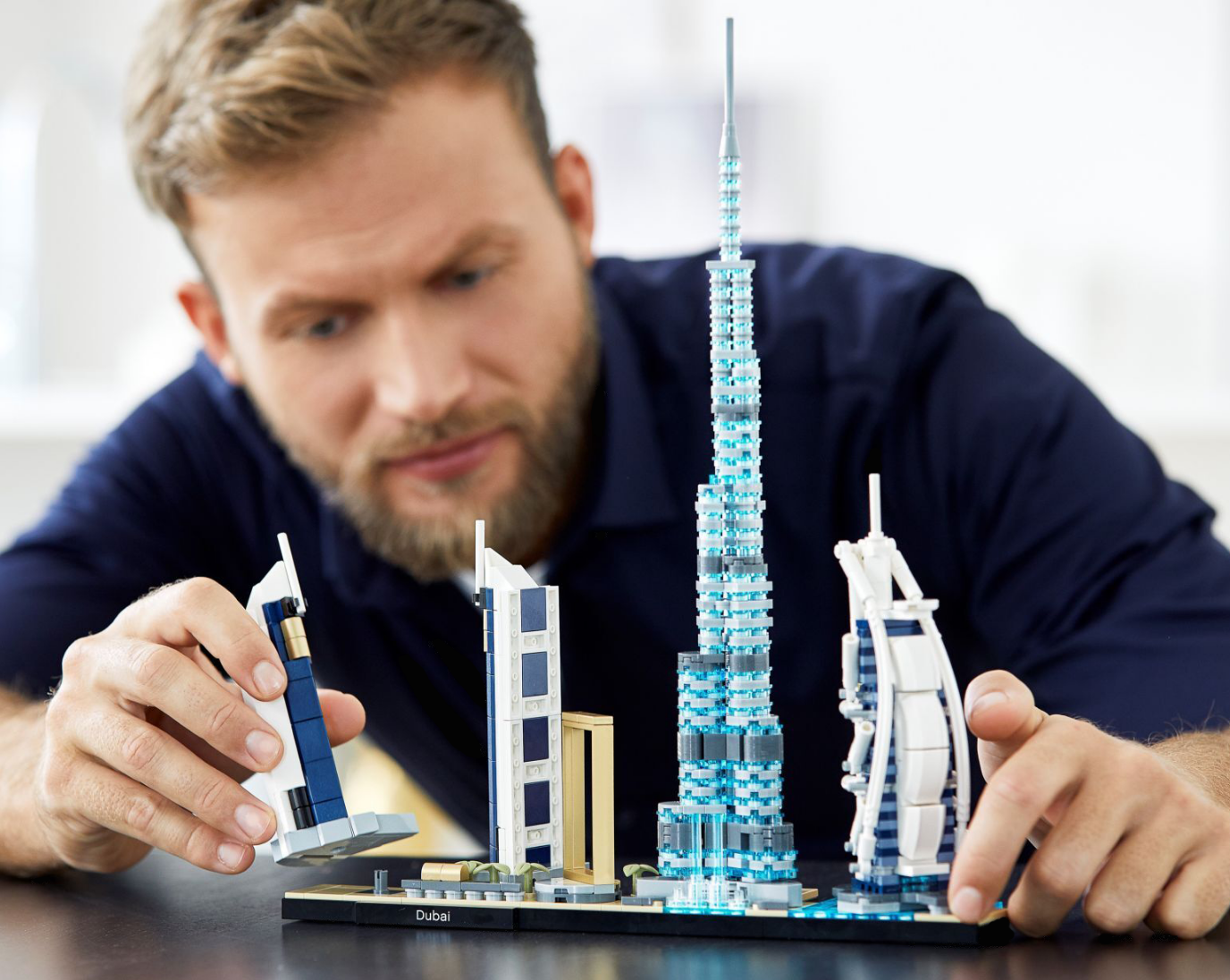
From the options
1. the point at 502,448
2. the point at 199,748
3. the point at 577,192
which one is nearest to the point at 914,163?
the point at 577,192

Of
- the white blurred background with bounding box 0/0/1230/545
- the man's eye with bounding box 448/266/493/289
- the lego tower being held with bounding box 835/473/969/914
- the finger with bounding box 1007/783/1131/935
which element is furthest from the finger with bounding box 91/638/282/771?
the white blurred background with bounding box 0/0/1230/545

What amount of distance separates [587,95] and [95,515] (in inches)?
59.4

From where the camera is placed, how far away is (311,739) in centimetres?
104

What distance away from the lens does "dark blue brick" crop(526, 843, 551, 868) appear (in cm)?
105

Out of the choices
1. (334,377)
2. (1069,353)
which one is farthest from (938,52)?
(334,377)

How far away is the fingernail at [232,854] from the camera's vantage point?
1.07m

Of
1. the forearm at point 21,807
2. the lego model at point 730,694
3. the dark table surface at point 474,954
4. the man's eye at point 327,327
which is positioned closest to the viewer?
the dark table surface at point 474,954

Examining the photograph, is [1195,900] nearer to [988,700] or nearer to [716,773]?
[988,700]

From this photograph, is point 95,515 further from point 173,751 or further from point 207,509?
point 173,751

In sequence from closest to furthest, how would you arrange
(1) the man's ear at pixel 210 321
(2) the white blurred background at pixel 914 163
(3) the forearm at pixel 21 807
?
(3) the forearm at pixel 21 807 < (1) the man's ear at pixel 210 321 < (2) the white blurred background at pixel 914 163

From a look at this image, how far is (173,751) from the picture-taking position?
111cm

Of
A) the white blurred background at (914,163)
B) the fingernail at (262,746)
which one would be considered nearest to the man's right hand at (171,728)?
the fingernail at (262,746)

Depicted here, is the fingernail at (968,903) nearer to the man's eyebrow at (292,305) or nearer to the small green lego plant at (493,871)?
the small green lego plant at (493,871)

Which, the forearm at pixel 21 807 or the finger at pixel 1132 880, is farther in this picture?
the forearm at pixel 21 807
